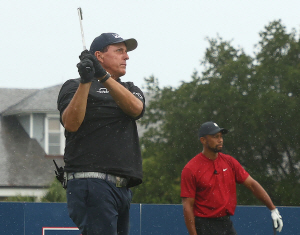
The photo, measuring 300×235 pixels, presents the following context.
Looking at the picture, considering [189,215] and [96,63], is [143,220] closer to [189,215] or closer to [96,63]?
[189,215]

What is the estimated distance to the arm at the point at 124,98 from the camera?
11.9 feet

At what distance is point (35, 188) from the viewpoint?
95.8 feet

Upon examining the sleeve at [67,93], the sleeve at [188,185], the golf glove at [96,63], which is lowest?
the sleeve at [188,185]

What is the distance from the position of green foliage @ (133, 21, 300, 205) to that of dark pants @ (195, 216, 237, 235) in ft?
59.6

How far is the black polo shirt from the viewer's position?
12.1ft

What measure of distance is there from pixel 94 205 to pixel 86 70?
80 centimetres

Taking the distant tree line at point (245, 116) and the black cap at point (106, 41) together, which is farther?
the distant tree line at point (245, 116)

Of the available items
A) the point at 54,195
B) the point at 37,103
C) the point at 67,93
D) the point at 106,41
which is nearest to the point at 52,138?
the point at 37,103

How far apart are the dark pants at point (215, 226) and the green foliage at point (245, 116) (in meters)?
18.2

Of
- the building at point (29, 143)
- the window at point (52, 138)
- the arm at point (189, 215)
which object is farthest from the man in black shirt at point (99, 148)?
the window at point (52, 138)

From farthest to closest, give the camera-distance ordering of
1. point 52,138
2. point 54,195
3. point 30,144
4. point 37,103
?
point 37,103, point 30,144, point 52,138, point 54,195

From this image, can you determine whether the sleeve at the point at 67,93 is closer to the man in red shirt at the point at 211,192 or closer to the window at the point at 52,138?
the man in red shirt at the point at 211,192

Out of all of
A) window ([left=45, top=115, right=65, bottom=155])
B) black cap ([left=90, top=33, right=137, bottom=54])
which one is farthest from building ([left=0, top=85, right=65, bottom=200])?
black cap ([left=90, top=33, right=137, bottom=54])

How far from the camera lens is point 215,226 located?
637 centimetres
